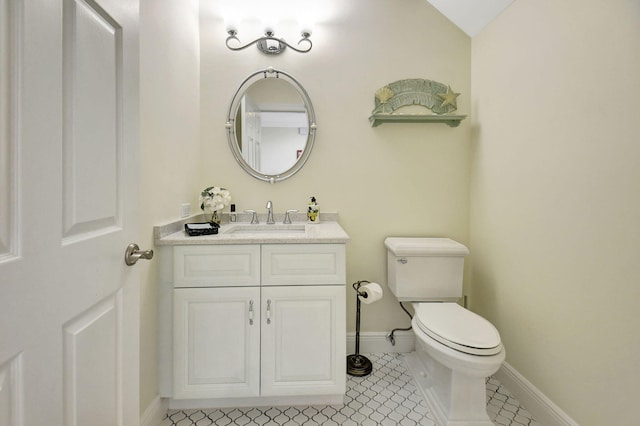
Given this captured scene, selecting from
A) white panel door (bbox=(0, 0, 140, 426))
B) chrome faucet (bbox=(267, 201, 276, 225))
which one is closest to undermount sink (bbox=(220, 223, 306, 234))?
chrome faucet (bbox=(267, 201, 276, 225))

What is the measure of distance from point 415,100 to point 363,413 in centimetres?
192

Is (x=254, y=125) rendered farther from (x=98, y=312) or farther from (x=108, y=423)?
(x=108, y=423)

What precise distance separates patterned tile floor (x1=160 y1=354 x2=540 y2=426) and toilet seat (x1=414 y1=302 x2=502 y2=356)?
449 mm

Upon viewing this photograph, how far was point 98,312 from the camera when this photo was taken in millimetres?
783

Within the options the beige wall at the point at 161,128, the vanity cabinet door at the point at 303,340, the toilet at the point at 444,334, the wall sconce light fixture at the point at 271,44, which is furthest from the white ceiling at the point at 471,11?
the vanity cabinet door at the point at 303,340

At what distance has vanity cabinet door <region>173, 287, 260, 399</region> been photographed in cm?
154

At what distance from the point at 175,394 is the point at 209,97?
5.76 feet

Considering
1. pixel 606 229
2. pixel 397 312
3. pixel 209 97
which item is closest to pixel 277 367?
pixel 397 312

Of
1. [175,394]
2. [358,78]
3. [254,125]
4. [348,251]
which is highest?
[358,78]

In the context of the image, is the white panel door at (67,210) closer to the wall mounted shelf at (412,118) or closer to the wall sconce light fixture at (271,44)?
the wall sconce light fixture at (271,44)

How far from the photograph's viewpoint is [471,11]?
2029 mm

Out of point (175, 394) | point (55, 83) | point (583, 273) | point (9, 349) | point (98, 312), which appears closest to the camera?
point (9, 349)

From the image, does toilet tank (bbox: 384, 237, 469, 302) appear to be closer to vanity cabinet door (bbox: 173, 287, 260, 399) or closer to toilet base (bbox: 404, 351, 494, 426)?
toilet base (bbox: 404, 351, 494, 426)

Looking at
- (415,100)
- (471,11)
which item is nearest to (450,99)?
(415,100)
